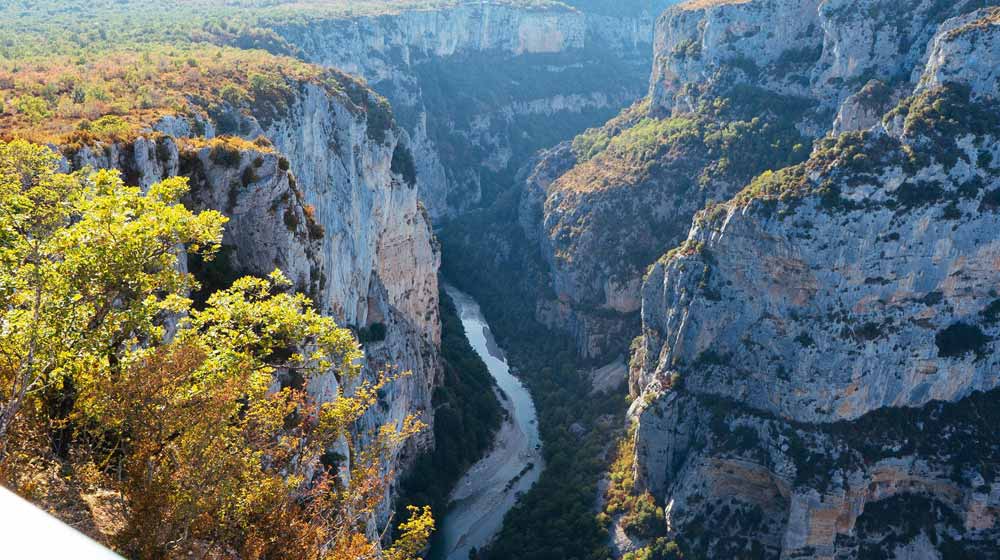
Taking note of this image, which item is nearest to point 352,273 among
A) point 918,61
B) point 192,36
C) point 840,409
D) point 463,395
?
point 463,395

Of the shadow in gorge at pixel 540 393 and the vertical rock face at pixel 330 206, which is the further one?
the shadow in gorge at pixel 540 393

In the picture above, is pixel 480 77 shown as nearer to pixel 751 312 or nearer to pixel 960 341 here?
pixel 751 312

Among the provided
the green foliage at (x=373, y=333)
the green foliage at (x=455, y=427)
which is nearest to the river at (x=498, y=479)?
the green foliage at (x=455, y=427)

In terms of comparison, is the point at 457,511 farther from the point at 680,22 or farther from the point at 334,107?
the point at 680,22

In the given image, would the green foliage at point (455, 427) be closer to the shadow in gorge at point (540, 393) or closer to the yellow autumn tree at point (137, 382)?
the shadow in gorge at point (540, 393)

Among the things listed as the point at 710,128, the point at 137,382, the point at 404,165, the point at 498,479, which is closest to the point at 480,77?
the point at 710,128

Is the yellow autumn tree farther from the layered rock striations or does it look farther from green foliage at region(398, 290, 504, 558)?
the layered rock striations
